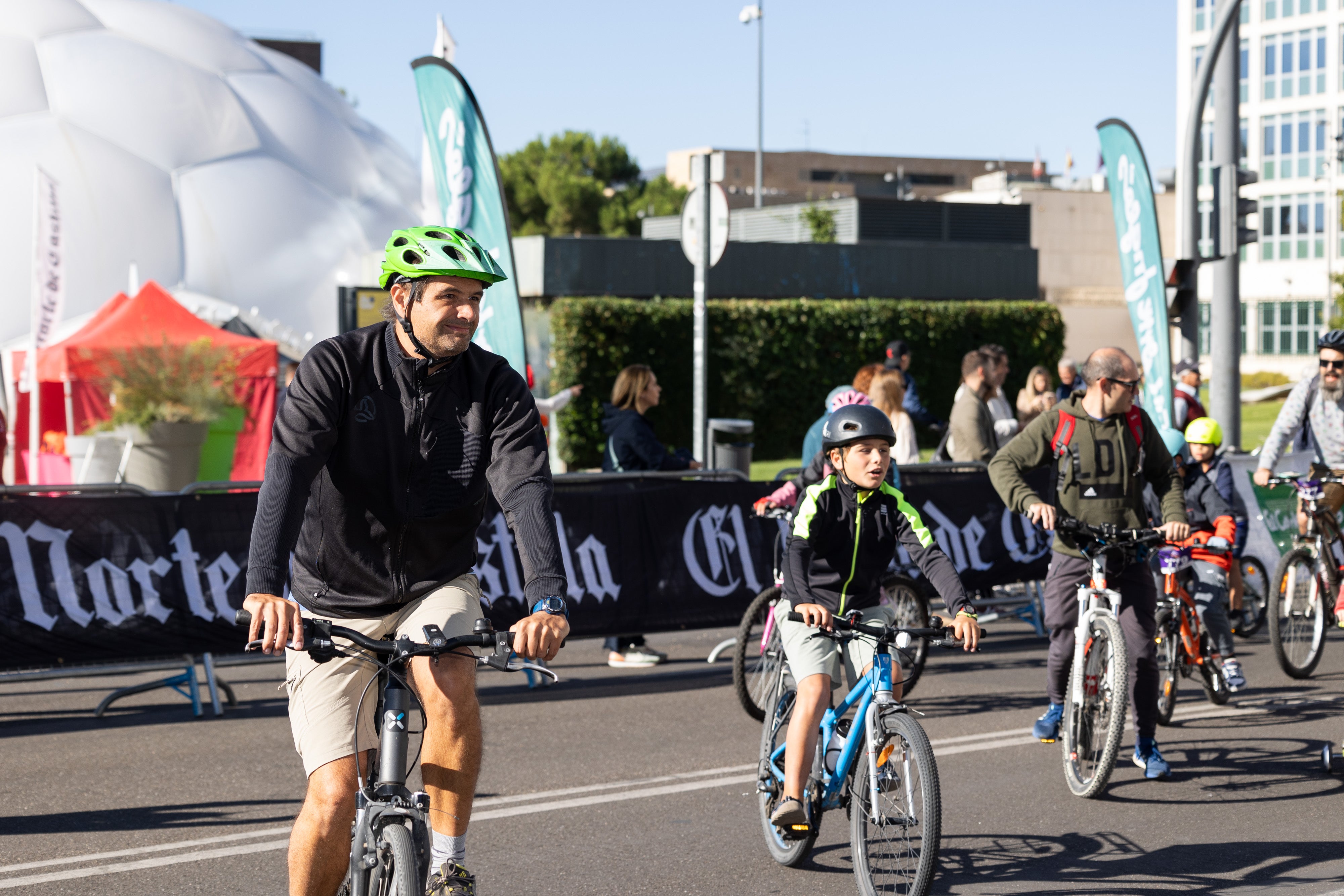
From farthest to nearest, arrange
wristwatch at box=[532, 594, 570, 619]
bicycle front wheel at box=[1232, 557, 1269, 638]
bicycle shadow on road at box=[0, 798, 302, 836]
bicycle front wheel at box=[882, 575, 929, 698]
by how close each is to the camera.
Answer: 1. bicycle front wheel at box=[1232, 557, 1269, 638]
2. bicycle front wheel at box=[882, 575, 929, 698]
3. bicycle shadow on road at box=[0, 798, 302, 836]
4. wristwatch at box=[532, 594, 570, 619]

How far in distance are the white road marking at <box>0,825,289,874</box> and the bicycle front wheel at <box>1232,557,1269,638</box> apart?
7390mm

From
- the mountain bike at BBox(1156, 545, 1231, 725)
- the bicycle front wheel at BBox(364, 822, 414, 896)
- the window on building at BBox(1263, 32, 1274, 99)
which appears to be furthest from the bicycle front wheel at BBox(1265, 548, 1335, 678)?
the window on building at BBox(1263, 32, 1274, 99)

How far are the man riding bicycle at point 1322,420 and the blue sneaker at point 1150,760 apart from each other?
11.4 ft

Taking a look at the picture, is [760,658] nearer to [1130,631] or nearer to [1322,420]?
[1130,631]

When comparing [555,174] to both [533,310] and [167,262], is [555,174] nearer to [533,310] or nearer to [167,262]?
[167,262]

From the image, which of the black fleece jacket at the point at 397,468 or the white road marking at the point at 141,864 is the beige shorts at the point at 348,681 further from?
the white road marking at the point at 141,864

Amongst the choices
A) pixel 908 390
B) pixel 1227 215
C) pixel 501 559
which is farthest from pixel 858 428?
pixel 908 390

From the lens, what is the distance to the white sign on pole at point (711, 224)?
46.7 feet

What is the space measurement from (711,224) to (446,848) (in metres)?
11.3

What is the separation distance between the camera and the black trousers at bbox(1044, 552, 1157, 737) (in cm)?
661

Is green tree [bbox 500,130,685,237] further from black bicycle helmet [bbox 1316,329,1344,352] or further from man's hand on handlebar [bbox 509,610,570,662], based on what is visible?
man's hand on handlebar [bbox 509,610,570,662]

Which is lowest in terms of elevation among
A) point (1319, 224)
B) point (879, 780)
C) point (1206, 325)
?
point (879, 780)

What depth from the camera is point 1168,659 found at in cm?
776

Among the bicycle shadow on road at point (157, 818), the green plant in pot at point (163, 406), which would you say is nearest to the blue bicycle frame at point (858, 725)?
the bicycle shadow on road at point (157, 818)
